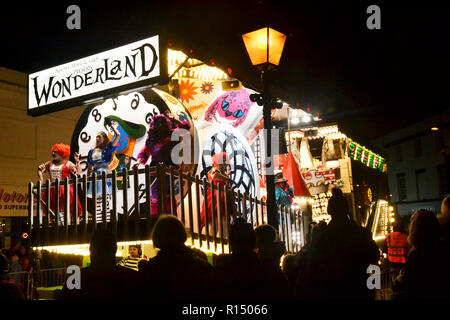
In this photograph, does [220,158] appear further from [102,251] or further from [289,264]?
[102,251]

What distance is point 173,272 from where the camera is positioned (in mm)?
3641

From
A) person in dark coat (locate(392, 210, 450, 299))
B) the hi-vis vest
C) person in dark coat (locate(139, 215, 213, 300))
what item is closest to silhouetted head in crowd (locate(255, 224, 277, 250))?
person in dark coat (locate(139, 215, 213, 300))

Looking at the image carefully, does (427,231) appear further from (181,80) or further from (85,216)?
(181,80)

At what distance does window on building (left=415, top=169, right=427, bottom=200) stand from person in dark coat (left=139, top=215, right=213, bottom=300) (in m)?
54.7

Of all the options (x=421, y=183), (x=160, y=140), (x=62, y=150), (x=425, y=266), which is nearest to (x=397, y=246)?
(x=160, y=140)

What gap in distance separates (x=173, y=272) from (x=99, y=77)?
4.53 m

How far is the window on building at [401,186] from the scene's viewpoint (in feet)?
185

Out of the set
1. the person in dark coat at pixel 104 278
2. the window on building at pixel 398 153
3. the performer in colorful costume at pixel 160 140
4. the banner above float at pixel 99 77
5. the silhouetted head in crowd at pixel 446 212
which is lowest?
the person in dark coat at pixel 104 278

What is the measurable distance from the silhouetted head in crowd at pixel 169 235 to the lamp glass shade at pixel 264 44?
183 inches

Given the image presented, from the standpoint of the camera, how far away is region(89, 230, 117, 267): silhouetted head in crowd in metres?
4.00

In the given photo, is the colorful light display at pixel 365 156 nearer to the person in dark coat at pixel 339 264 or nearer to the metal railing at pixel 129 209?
the metal railing at pixel 129 209

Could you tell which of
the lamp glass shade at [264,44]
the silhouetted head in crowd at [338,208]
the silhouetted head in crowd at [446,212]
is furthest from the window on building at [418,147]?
the silhouetted head in crowd at [338,208]
